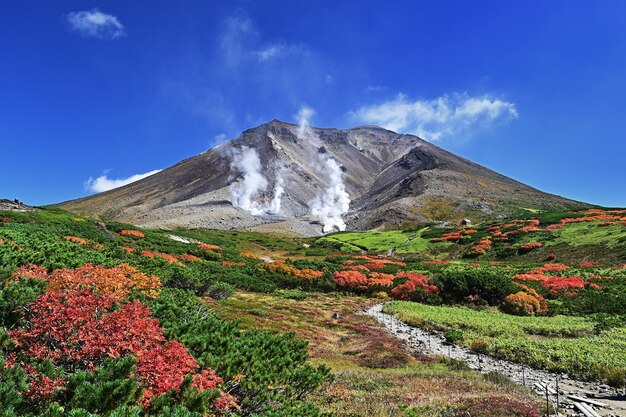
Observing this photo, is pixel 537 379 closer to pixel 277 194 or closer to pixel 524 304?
pixel 524 304

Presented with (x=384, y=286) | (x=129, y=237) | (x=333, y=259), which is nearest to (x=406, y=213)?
(x=333, y=259)

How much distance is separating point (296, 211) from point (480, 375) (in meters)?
158

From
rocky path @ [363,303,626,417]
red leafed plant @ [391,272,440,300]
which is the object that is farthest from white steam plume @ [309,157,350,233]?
rocky path @ [363,303,626,417]

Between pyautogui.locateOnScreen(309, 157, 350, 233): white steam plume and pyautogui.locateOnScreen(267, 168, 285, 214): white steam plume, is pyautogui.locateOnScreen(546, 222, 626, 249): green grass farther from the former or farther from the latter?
pyautogui.locateOnScreen(267, 168, 285, 214): white steam plume

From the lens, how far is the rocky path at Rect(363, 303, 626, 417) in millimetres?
12156

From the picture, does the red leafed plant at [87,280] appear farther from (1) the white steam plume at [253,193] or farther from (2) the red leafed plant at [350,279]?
(1) the white steam plume at [253,193]

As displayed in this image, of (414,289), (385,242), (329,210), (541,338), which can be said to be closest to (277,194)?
(329,210)

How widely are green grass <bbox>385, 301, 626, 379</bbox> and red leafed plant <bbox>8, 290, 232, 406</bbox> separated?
54.3ft

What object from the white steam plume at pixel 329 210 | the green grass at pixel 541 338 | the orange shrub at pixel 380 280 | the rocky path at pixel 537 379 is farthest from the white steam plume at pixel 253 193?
the rocky path at pixel 537 379

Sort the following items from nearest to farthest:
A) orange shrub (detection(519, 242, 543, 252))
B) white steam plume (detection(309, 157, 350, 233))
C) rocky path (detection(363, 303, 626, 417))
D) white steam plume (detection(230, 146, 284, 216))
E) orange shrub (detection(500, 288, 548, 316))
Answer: rocky path (detection(363, 303, 626, 417)), orange shrub (detection(500, 288, 548, 316)), orange shrub (detection(519, 242, 543, 252)), white steam plume (detection(309, 157, 350, 233)), white steam plume (detection(230, 146, 284, 216))

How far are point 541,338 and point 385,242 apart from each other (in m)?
68.2

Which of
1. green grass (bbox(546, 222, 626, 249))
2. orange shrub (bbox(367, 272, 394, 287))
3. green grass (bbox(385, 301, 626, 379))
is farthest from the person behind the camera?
green grass (bbox(546, 222, 626, 249))

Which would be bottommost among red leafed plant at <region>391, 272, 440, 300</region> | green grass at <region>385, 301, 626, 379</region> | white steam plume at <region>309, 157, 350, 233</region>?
green grass at <region>385, 301, 626, 379</region>

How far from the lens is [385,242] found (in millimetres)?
90625
